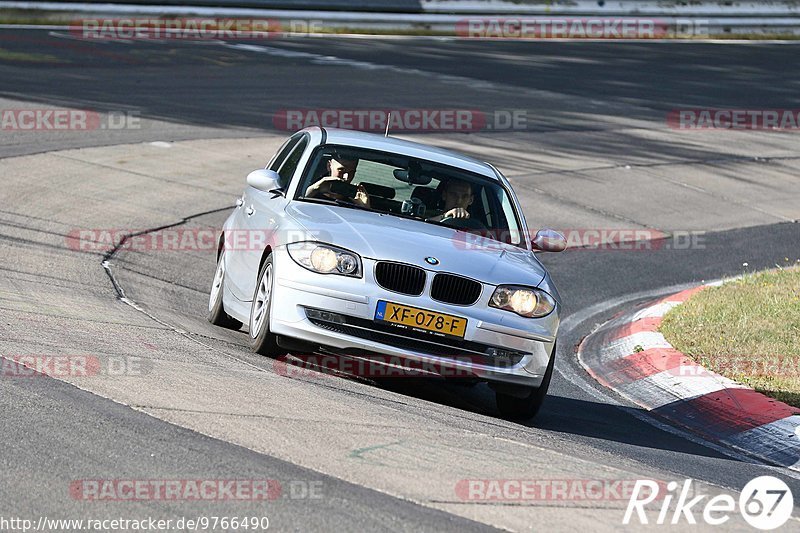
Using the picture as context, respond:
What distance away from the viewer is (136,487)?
5.07 metres

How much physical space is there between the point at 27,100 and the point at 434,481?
14.5 meters

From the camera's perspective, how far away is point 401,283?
7594mm

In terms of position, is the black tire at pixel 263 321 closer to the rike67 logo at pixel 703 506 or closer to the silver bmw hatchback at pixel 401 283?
the silver bmw hatchback at pixel 401 283

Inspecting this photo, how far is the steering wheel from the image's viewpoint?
8.64 meters

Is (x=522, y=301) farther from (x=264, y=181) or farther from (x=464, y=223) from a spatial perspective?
(x=264, y=181)

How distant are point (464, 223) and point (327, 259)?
4.54 ft

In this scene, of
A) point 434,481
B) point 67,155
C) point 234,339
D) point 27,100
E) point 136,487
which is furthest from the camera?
point 27,100

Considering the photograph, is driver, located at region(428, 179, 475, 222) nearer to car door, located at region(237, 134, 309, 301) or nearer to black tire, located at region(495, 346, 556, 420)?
car door, located at region(237, 134, 309, 301)

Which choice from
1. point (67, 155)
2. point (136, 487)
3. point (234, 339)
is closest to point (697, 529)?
point (136, 487)

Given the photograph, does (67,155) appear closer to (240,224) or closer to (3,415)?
(240,224)

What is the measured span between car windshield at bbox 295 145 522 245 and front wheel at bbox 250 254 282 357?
759mm

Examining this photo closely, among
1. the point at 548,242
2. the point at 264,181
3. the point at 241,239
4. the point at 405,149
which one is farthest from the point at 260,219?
the point at 548,242

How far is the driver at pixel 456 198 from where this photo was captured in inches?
345

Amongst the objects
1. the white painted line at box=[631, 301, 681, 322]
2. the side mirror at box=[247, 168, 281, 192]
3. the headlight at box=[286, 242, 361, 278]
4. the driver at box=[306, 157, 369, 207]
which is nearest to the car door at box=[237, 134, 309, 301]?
the side mirror at box=[247, 168, 281, 192]
